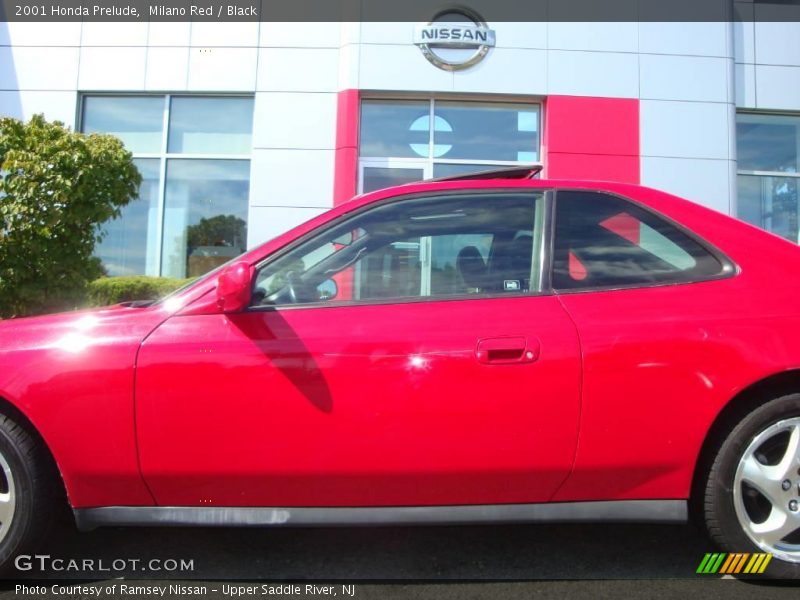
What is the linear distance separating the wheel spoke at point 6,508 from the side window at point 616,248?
2285mm

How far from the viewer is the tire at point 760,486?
2320mm

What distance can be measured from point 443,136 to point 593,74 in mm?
2328

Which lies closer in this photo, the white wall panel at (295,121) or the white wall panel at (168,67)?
the white wall panel at (295,121)

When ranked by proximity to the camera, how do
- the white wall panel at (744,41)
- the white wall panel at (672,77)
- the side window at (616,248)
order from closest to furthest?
the side window at (616,248) → the white wall panel at (672,77) → the white wall panel at (744,41)

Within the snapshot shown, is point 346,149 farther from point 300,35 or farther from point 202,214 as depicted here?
point 202,214

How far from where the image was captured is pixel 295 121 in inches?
350

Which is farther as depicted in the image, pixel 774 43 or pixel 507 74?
pixel 774 43

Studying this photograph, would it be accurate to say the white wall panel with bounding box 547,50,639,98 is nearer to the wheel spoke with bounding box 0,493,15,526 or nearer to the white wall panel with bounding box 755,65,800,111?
the white wall panel with bounding box 755,65,800,111

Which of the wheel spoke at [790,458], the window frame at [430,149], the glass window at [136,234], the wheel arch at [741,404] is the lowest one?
the wheel spoke at [790,458]

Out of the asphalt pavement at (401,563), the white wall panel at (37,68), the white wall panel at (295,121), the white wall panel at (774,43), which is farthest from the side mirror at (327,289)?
the white wall panel at (774,43)

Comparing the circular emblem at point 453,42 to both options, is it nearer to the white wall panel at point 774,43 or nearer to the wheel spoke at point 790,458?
the white wall panel at point 774,43

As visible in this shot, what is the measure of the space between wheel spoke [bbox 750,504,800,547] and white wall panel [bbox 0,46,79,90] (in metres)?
10.2

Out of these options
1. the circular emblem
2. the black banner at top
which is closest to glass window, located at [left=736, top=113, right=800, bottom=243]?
the black banner at top

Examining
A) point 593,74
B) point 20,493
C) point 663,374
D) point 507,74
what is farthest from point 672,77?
point 20,493
